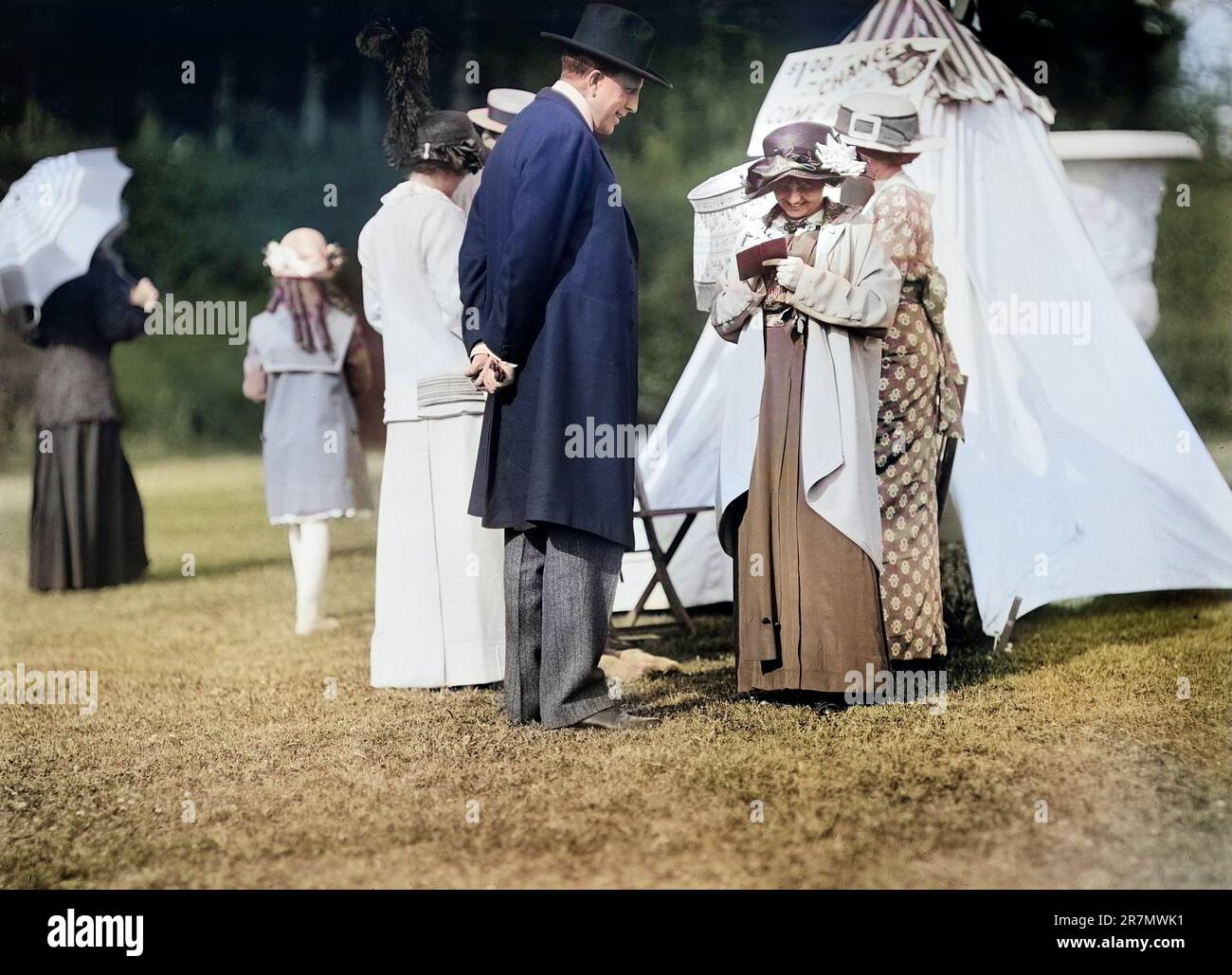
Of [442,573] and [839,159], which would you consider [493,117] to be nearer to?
[839,159]

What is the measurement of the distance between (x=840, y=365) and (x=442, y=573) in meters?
1.45

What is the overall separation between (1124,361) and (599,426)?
6.99 ft

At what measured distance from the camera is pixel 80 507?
6.25 m

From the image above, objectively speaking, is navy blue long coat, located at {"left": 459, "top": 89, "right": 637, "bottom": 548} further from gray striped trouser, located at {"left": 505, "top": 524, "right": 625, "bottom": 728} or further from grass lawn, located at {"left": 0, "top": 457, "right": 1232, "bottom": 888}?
grass lawn, located at {"left": 0, "top": 457, "right": 1232, "bottom": 888}

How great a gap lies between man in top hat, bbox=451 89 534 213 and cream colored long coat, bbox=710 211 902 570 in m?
1.15

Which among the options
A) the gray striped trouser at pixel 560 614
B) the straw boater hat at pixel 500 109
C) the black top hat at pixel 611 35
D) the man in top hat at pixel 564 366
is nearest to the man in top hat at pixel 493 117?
the straw boater hat at pixel 500 109

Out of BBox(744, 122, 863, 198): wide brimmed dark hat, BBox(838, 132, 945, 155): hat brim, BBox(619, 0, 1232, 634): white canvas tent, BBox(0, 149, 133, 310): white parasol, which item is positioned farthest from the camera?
BBox(0, 149, 133, 310): white parasol

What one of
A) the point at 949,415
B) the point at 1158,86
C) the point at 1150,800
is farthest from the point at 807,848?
the point at 1158,86

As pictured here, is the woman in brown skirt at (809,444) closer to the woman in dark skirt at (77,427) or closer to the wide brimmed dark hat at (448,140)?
the wide brimmed dark hat at (448,140)

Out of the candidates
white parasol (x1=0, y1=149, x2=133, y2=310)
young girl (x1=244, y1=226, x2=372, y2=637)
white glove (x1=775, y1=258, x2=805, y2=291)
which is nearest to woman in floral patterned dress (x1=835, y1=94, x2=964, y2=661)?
white glove (x1=775, y1=258, x2=805, y2=291)

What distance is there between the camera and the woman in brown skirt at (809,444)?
13.3ft

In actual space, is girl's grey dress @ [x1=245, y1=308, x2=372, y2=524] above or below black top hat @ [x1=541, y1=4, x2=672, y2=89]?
below

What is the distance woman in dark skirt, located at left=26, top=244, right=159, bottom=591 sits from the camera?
623 centimetres

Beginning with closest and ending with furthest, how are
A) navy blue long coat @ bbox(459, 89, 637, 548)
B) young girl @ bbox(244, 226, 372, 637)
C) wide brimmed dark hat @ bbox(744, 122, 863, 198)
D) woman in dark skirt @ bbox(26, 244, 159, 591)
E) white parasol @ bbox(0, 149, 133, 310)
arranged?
navy blue long coat @ bbox(459, 89, 637, 548) → wide brimmed dark hat @ bbox(744, 122, 863, 198) → white parasol @ bbox(0, 149, 133, 310) → young girl @ bbox(244, 226, 372, 637) → woman in dark skirt @ bbox(26, 244, 159, 591)
